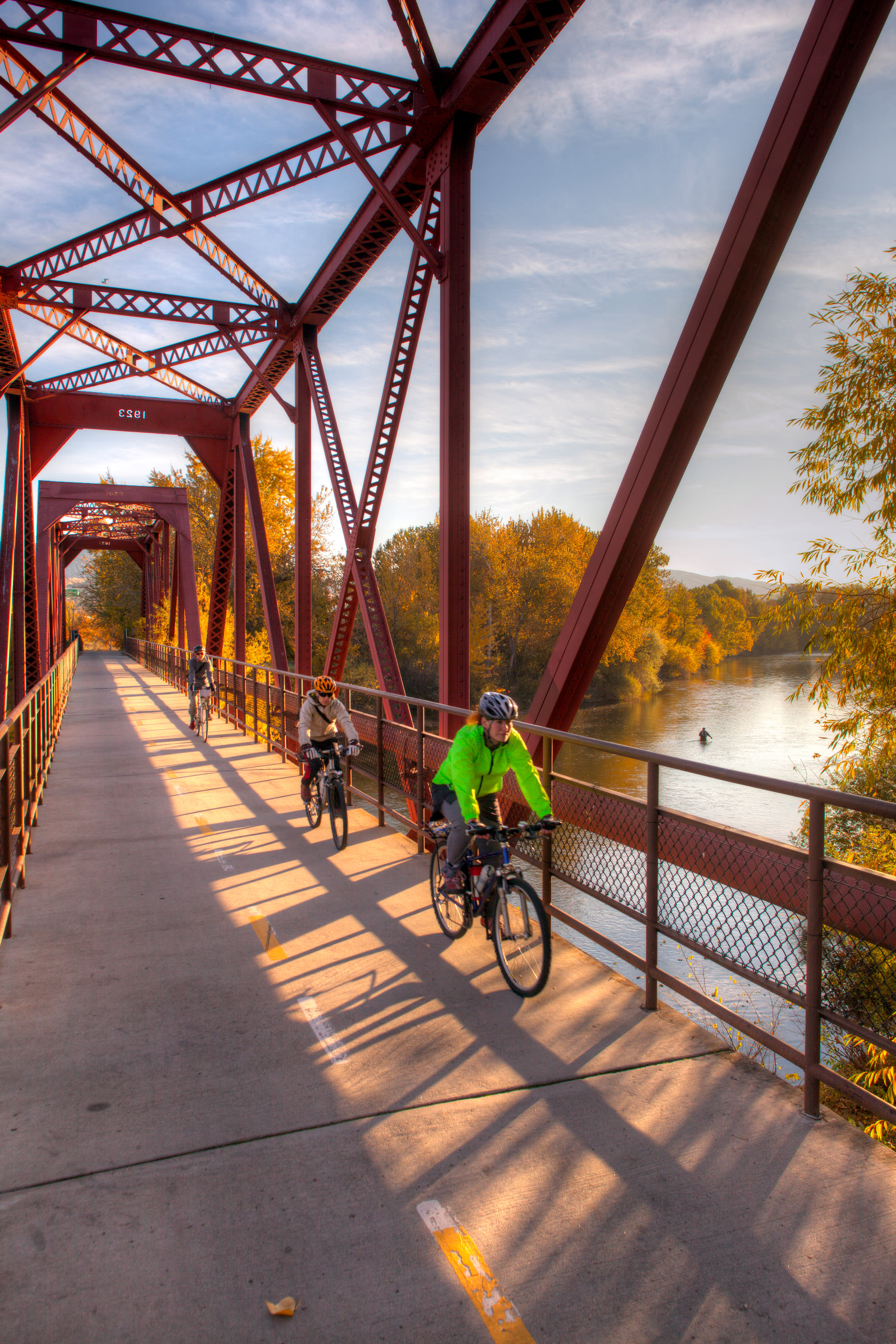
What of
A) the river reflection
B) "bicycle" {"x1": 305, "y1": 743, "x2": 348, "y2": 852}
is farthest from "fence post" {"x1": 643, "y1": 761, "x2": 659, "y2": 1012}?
the river reflection

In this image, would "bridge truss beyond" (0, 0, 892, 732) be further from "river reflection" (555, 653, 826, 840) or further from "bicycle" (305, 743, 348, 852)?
"river reflection" (555, 653, 826, 840)

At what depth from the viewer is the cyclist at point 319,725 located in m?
7.20

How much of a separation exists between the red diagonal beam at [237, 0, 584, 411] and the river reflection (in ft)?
23.4

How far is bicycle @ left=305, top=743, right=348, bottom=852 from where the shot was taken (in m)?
6.94

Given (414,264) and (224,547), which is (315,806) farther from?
(224,547)

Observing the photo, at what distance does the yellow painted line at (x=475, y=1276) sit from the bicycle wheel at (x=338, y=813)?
172 inches

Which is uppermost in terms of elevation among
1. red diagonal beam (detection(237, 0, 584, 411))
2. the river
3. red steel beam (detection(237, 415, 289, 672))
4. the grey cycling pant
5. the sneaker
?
red diagonal beam (detection(237, 0, 584, 411))

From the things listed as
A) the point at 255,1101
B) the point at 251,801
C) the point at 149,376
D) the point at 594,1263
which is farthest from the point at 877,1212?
the point at 149,376

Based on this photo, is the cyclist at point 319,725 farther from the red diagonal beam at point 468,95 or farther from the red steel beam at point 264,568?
the red steel beam at point 264,568

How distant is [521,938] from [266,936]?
5.73 feet

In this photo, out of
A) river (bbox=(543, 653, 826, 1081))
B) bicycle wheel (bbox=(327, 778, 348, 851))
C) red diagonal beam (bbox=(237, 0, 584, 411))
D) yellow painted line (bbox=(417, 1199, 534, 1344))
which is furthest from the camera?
river (bbox=(543, 653, 826, 1081))

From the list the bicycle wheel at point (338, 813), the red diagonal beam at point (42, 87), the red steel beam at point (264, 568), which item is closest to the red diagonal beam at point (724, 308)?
the bicycle wheel at point (338, 813)

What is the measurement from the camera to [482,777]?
14.8 ft

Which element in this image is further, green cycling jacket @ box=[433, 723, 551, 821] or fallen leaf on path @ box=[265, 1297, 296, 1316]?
green cycling jacket @ box=[433, 723, 551, 821]
